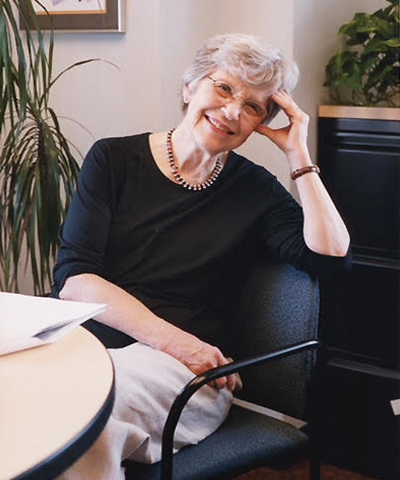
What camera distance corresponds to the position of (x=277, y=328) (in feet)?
5.97

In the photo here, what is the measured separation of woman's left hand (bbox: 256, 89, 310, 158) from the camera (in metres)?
1.90

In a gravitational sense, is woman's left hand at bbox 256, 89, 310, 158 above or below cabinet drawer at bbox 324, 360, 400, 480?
above

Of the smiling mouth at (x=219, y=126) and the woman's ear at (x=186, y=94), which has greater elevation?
the woman's ear at (x=186, y=94)

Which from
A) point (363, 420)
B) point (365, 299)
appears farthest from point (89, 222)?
point (363, 420)

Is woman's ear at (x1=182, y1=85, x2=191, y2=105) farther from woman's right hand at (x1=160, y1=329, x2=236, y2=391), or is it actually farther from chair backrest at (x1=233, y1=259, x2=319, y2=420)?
woman's right hand at (x1=160, y1=329, x2=236, y2=391)

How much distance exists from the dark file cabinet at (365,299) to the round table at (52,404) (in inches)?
50.1

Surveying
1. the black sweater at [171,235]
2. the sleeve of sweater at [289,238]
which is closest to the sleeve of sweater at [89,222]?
the black sweater at [171,235]

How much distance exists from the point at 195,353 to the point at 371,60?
1137mm

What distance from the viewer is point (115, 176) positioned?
1901 millimetres

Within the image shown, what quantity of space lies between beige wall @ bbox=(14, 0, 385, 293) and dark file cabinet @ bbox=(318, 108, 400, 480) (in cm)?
17

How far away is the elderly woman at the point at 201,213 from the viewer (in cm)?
183

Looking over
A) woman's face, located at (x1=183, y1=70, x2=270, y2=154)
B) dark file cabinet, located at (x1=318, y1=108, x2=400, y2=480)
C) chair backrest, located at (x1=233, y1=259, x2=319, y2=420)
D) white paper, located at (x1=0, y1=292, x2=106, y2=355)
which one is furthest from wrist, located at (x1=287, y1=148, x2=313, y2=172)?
white paper, located at (x1=0, y1=292, x2=106, y2=355)

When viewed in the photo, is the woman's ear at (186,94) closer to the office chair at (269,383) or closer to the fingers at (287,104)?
the fingers at (287,104)

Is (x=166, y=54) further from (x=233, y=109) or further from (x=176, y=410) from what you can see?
(x=176, y=410)
